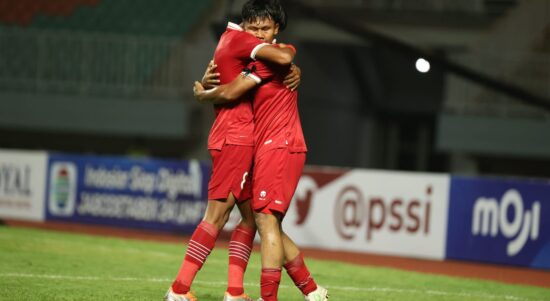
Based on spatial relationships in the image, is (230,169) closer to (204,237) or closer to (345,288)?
(204,237)

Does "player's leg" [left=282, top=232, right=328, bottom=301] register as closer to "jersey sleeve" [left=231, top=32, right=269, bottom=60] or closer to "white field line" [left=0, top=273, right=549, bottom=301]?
"jersey sleeve" [left=231, top=32, right=269, bottom=60]

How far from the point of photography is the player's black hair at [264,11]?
7.09 meters

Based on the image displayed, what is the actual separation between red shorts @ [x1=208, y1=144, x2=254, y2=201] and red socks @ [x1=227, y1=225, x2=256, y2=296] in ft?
1.09

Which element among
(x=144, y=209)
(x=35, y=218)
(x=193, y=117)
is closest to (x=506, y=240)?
(x=144, y=209)

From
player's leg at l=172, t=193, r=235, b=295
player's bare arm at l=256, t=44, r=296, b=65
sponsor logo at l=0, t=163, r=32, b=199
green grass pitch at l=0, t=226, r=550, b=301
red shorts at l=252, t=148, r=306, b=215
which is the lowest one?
green grass pitch at l=0, t=226, r=550, b=301

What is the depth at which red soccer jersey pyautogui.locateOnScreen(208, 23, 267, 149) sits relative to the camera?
281 inches

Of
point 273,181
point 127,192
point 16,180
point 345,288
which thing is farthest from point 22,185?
point 273,181

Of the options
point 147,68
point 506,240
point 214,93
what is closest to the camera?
point 214,93

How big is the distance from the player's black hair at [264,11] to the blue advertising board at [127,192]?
9.66m

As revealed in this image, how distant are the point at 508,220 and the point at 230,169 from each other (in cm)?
805

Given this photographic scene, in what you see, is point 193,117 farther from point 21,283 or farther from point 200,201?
point 21,283

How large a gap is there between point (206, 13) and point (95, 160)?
686cm

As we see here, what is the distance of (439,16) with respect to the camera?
882 inches

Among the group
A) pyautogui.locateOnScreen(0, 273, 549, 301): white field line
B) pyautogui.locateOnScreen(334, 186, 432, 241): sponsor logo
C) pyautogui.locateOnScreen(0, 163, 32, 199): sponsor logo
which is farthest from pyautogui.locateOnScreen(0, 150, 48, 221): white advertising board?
pyautogui.locateOnScreen(0, 273, 549, 301): white field line
